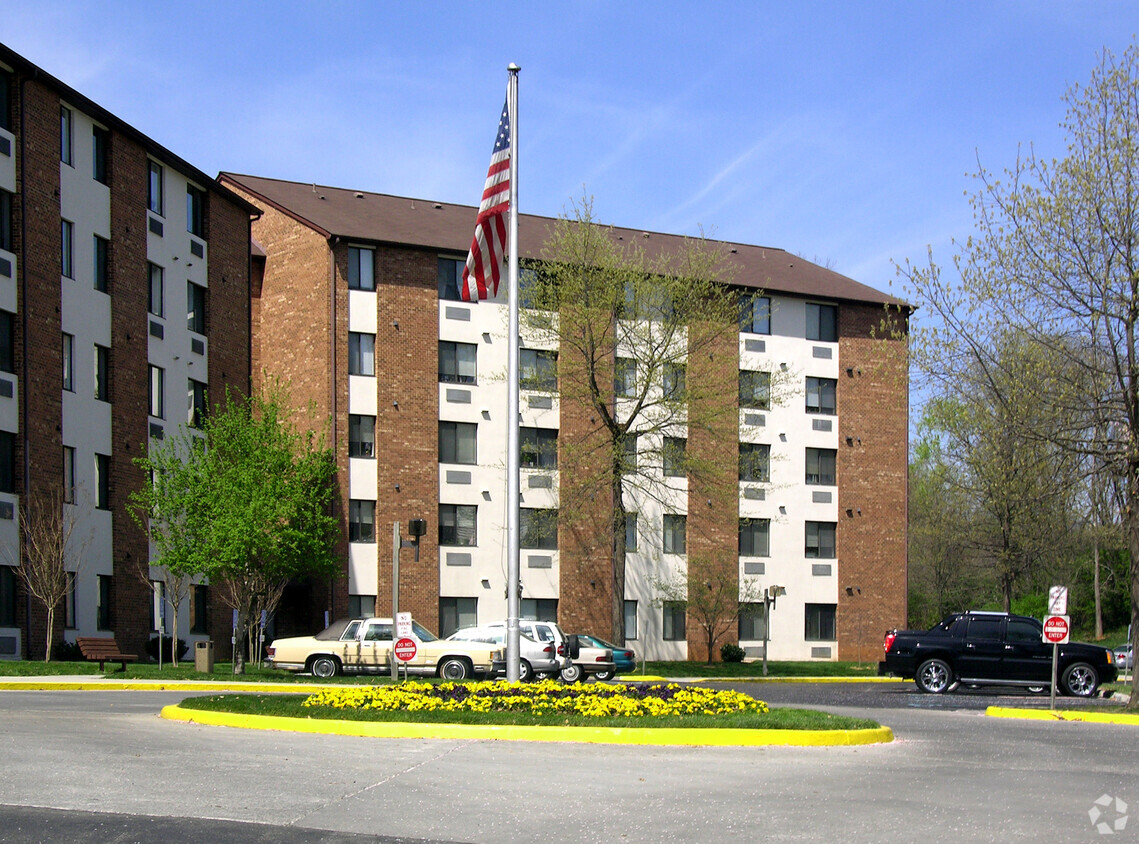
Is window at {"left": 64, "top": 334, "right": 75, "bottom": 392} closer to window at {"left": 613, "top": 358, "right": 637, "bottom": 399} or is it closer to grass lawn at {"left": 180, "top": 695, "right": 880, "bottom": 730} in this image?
window at {"left": 613, "top": 358, "right": 637, "bottom": 399}

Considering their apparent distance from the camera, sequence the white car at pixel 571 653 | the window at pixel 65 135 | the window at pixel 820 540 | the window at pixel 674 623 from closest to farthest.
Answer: the white car at pixel 571 653, the window at pixel 65 135, the window at pixel 674 623, the window at pixel 820 540

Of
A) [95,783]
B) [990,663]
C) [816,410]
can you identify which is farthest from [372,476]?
[95,783]

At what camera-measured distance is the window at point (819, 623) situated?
4873cm

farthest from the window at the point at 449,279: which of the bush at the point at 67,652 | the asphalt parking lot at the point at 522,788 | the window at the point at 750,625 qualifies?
the asphalt parking lot at the point at 522,788

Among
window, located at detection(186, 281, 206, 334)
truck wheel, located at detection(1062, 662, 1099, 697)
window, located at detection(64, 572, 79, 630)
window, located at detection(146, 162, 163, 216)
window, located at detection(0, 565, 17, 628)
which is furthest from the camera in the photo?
window, located at detection(186, 281, 206, 334)

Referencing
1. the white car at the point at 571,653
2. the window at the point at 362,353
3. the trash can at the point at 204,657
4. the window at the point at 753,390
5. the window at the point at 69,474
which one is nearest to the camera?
the white car at the point at 571,653

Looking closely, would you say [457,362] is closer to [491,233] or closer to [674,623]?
[674,623]

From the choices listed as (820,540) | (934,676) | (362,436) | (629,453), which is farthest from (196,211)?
(934,676)

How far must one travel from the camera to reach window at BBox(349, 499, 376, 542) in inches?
1655

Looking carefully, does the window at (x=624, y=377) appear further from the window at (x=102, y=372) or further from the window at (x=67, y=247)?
the window at (x=67, y=247)

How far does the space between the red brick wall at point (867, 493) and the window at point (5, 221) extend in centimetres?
3025

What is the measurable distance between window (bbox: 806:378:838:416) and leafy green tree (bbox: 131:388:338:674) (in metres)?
19.4

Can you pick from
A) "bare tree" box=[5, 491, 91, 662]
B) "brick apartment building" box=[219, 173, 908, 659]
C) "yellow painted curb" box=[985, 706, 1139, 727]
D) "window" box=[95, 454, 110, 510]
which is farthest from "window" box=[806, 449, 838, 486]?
"yellow painted curb" box=[985, 706, 1139, 727]

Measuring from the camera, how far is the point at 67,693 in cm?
2331
